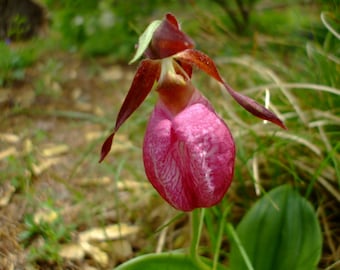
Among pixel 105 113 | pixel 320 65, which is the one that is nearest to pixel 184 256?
pixel 320 65

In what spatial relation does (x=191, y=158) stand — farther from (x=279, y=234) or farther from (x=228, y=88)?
(x=279, y=234)

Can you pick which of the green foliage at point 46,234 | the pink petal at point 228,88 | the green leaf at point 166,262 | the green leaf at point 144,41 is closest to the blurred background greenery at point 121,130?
the green foliage at point 46,234

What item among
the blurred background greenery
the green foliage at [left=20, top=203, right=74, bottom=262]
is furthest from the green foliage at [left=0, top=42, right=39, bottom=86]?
the green foliage at [left=20, top=203, right=74, bottom=262]

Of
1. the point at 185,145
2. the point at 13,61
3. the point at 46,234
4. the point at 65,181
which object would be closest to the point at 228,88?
the point at 185,145

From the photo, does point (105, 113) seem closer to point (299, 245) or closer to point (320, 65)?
point (320, 65)

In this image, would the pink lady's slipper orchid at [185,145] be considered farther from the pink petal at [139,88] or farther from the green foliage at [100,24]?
the green foliage at [100,24]

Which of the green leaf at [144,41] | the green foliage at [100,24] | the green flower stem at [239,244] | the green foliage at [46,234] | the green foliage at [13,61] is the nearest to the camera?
the green leaf at [144,41]

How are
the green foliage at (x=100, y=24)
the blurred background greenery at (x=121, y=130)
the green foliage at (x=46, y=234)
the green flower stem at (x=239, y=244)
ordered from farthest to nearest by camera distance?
the green foliage at (x=100, y=24) → the blurred background greenery at (x=121, y=130) → the green foliage at (x=46, y=234) → the green flower stem at (x=239, y=244)
